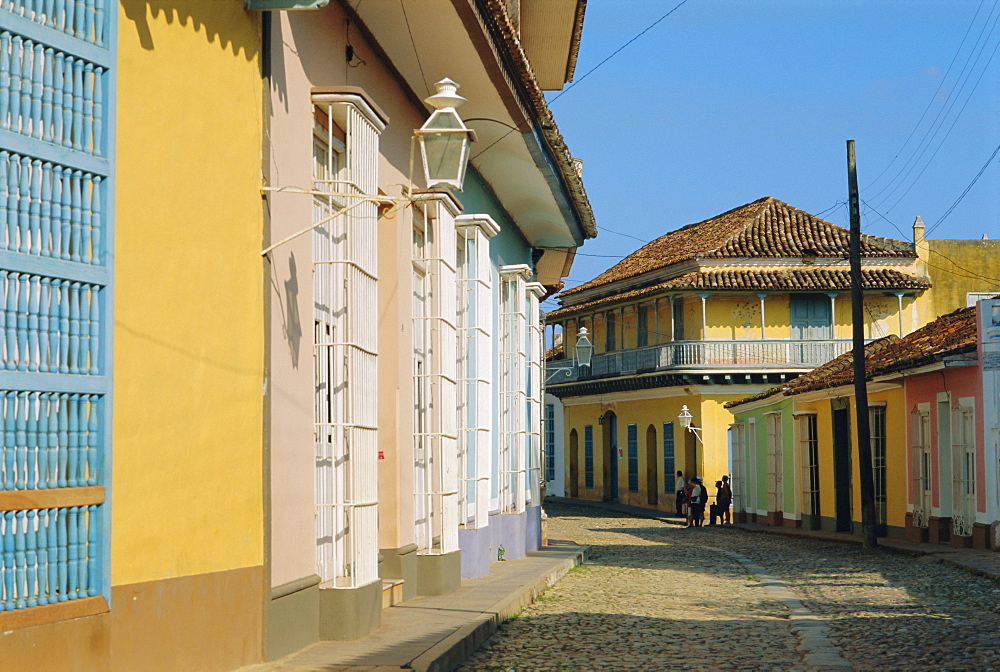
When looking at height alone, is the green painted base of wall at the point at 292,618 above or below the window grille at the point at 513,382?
below

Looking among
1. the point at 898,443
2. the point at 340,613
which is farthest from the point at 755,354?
the point at 340,613

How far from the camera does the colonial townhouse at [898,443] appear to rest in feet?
65.1

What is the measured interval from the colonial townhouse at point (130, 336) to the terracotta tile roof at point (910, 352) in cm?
1479

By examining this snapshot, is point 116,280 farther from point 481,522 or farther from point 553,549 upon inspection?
point 553,549

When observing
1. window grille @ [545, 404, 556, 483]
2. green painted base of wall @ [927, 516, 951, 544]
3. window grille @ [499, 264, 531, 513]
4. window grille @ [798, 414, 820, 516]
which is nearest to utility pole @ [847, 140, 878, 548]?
green painted base of wall @ [927, 516, 951, 544]

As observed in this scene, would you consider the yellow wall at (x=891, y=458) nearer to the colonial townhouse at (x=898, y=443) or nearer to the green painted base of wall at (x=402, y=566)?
the colonial townhouse at (x=898, y=443)

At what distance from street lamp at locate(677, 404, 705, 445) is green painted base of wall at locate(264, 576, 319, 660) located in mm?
33271

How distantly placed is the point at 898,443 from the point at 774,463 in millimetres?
8675

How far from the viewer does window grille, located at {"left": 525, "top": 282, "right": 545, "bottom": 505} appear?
779 inches

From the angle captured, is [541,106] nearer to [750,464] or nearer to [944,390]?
→ [944,390]

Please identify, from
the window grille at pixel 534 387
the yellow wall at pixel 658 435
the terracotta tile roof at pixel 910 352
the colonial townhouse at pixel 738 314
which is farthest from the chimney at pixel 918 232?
the window grille at pixel 534 387

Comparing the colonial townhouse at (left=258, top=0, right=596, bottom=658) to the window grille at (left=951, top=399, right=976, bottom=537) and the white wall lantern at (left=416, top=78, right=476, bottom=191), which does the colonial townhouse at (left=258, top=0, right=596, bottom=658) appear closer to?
the white wall lantern at (left=416, top=78, right=476, bottom=191)

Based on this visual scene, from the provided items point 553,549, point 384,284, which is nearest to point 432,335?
point 384,284

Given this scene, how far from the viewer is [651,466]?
46.3 meters
